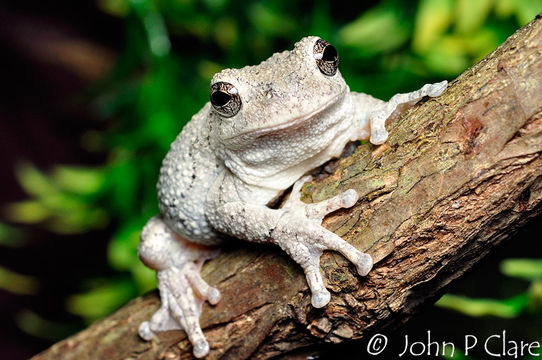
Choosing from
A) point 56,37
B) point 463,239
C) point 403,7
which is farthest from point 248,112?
point 56,37

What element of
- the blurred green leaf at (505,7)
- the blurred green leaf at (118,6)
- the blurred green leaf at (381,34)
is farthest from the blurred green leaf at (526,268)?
the blurred green leaf at (118,6)

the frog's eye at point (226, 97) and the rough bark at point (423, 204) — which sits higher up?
the frog's eye at point (226, 97)

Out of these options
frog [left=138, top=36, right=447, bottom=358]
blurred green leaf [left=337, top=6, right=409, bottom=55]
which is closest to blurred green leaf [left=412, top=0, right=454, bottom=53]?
blurred green leaf [left=337, top=6, right=409, bottom=55]

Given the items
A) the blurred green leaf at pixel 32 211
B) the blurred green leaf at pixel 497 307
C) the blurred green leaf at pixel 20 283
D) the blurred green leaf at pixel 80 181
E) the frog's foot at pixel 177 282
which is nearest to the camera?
the frog's foot at pixel 177 282

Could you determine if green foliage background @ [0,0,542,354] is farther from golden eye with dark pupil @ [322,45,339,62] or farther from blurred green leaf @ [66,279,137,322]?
golden eye with dark pupil @ [322,45,339,62]

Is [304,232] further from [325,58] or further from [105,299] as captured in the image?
[105,299]

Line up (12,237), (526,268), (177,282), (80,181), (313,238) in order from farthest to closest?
(12,237) < (80,181) < (526,268) < (177,282) < (313,238)

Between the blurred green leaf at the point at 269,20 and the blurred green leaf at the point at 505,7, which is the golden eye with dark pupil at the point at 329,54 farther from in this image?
the blurred green leaf at the point at 269,20

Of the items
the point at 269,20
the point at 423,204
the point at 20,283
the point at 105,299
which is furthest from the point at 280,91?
the point at 20,283
